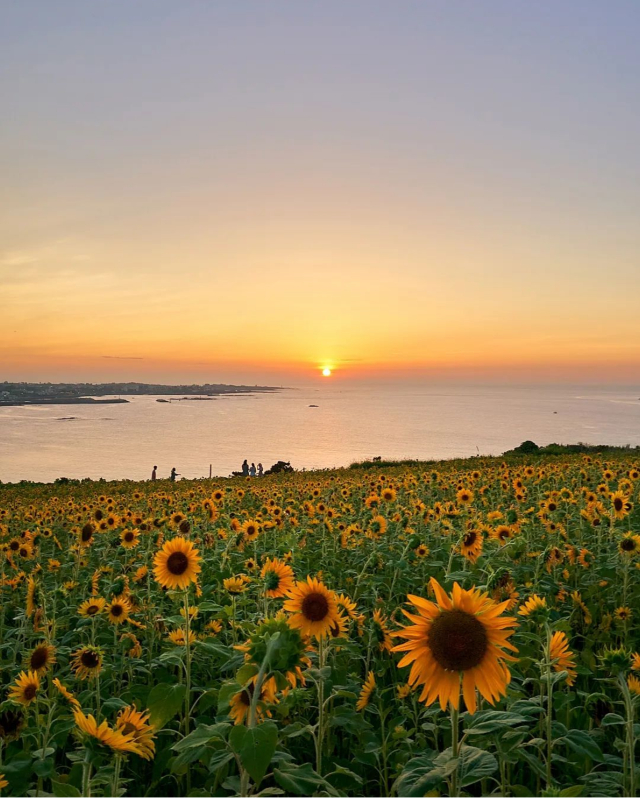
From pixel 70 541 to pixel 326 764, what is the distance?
623cm

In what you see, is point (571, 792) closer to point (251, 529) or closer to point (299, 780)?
point (299, 780)

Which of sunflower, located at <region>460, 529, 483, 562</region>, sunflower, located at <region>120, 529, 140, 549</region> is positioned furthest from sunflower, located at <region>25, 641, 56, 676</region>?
sunflower, located at <region>460, 529, 483, 562</region>

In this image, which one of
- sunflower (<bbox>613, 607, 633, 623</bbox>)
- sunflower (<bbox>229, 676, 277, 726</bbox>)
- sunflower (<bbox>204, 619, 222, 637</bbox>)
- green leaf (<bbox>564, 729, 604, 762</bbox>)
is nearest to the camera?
sunflower (<bbox>229, 676, 277, 726</bbox>)

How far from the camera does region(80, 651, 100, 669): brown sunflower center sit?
3172 mm

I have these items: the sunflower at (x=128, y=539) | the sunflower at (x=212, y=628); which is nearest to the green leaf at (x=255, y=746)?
the sunflower at (x=212, y=628)

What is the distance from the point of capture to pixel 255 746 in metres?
1.74

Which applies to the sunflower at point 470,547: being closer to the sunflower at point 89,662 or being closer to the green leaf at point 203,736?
the sunflower at point 89,662

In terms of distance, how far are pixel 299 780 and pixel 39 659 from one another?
→ 2123mm

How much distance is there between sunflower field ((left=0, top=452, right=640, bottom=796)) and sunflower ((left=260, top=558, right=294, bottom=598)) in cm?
2

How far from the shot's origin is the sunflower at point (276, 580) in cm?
350

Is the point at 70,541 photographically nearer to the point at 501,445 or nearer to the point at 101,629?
the point at 101,629

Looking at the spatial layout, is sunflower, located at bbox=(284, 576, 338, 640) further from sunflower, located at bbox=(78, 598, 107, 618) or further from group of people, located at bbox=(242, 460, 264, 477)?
group of people, located at bbox=(242, 460, 264, 477)

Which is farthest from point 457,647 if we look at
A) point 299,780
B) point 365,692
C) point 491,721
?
point 365,692

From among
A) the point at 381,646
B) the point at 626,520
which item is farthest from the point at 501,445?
the point at 381,646
